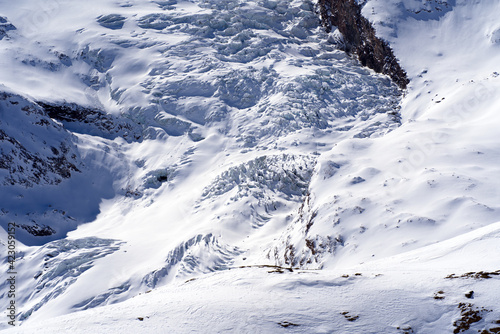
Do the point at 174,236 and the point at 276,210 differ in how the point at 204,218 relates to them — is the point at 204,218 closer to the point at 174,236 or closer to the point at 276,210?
the point at 174,236

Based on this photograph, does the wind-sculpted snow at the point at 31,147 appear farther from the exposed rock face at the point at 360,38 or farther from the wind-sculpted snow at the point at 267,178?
the exposed rock face at the point at 360,38

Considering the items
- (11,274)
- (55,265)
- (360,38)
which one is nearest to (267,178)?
(55,265)

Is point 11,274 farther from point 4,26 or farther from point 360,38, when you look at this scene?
point 360,38

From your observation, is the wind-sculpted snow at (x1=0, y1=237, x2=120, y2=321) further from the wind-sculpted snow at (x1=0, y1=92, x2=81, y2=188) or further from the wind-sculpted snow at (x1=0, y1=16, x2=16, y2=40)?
the wind-sculpted snow at (x1=0, y1=16, x2=16, y2=40)

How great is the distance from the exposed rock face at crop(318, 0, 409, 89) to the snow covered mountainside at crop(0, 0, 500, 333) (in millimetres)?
789

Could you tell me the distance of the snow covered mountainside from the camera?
1143cm

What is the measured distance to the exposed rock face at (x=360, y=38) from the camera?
1599 inches

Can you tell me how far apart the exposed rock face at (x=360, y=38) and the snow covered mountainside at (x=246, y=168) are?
789 millimetres

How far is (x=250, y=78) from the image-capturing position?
138 ft

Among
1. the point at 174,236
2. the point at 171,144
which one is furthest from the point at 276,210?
the point at 171,144

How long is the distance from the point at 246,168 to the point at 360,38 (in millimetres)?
19365

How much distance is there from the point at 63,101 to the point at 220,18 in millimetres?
17488

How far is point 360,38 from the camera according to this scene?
4450cm

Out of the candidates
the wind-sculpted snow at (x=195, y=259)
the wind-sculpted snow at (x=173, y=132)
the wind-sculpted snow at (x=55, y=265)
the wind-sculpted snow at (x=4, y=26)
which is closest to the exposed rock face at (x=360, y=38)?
the wind-sculpted snow at (x=173, y=132)
